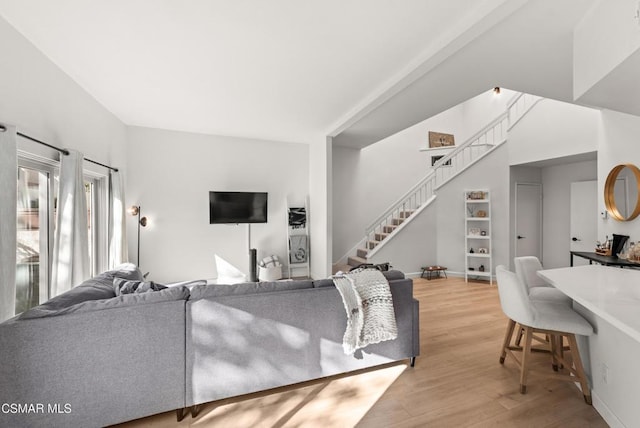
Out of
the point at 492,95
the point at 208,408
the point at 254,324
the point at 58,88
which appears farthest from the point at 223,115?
the point at 492,95

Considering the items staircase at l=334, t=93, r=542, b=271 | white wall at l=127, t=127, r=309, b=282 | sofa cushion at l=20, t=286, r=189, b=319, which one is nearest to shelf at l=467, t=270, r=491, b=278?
staircase at l=334, t=93, r=542, b=271

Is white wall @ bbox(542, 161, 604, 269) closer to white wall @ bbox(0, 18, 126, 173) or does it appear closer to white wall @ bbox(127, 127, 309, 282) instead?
white wall @ bbox(127, 127, 309, 282)

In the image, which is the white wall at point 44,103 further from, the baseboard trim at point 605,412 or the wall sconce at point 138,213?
the baseboard trim at point 605,412

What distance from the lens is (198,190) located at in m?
5.26

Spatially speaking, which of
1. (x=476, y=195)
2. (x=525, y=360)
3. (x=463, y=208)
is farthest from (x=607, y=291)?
(x=463, y=208)

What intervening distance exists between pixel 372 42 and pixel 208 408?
3118mm

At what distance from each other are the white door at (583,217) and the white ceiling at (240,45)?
14.5ft

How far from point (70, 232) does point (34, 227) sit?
312 mm

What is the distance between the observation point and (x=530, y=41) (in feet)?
8.02

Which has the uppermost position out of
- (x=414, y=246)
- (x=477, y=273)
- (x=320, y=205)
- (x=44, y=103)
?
(x=44, y=103)

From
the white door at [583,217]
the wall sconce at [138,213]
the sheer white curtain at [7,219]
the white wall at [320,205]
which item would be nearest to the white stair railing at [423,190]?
the white wall at [320,205]

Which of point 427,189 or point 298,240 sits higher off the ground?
point 427,189

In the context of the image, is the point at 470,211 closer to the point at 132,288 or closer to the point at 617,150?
the point at 617,150

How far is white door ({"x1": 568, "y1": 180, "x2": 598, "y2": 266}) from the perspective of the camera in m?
5.03
